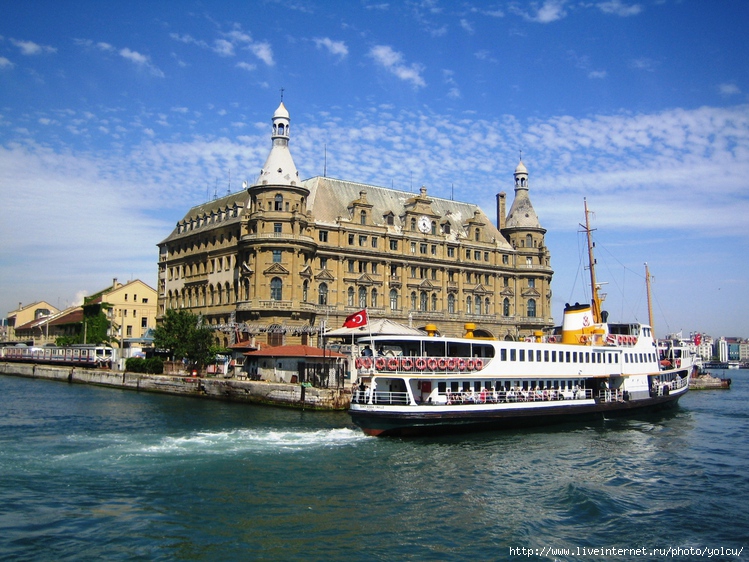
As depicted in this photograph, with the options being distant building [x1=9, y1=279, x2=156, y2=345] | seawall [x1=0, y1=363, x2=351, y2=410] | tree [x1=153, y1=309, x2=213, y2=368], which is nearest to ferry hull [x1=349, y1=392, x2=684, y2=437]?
seawall [x1=0, y1=363, x2=351, y2=410]

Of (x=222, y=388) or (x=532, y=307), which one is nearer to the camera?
(x=222, y=388)

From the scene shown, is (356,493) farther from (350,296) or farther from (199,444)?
(350,296)

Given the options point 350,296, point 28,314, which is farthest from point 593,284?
point 28,314

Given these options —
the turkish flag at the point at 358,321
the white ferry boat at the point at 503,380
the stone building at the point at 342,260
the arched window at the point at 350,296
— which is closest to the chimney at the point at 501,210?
the stone building at the point at 342,260

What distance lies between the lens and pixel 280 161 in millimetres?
92625

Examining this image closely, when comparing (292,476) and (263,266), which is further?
(263,266)

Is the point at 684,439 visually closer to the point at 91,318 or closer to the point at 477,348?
the point at 477,348

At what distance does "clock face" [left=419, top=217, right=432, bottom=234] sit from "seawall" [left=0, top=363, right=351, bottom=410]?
42866 millimetres

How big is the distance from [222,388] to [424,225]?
45.5 meters

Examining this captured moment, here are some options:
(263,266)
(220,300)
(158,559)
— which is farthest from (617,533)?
(220,300)

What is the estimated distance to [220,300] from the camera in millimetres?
98625

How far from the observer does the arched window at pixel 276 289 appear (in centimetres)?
8894

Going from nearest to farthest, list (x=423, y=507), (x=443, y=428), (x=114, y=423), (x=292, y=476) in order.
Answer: (x=423, y=507) → (x=292, y=476) → (x=443, y=428) → (x=114, y=423)

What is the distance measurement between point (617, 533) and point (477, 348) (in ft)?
85.9
